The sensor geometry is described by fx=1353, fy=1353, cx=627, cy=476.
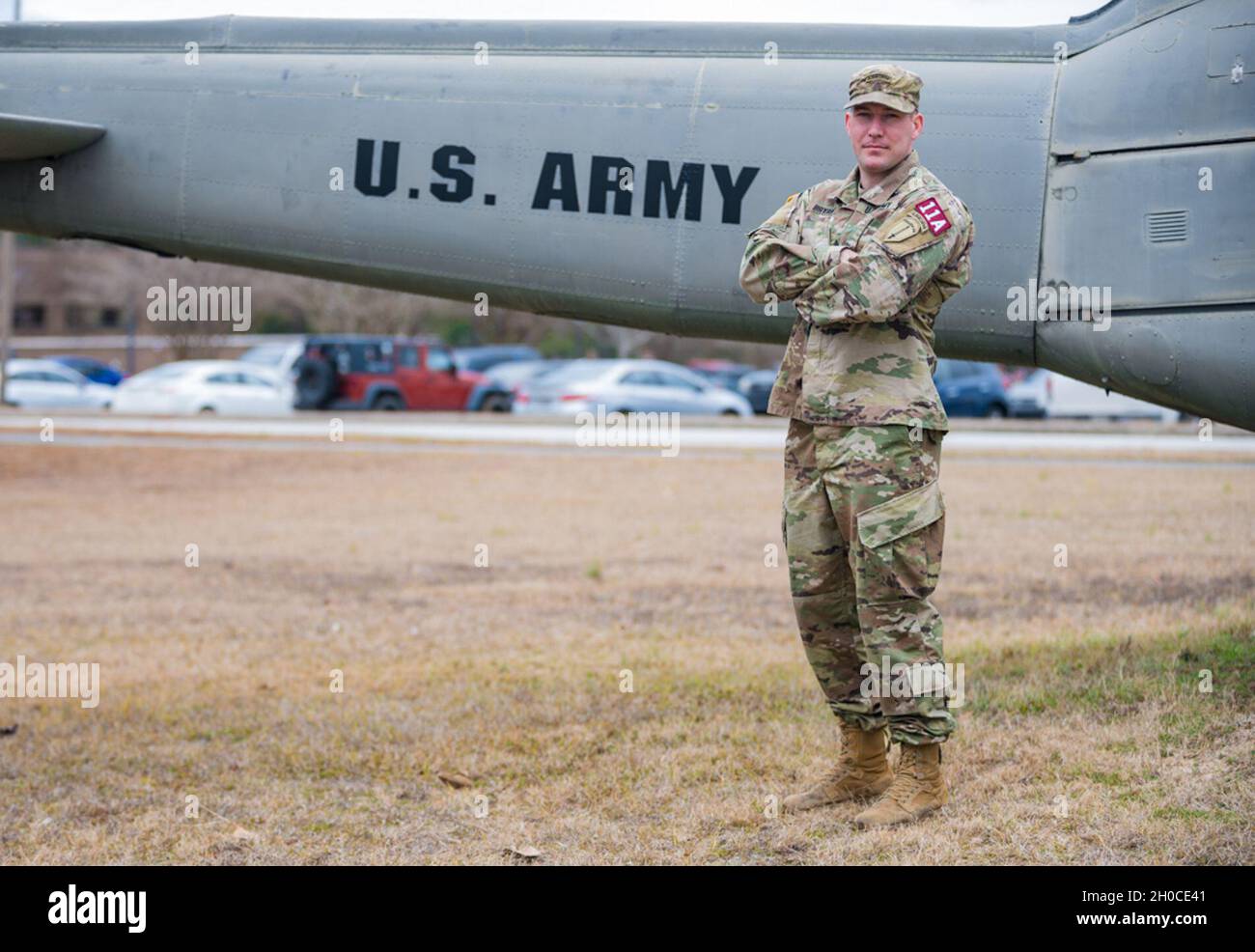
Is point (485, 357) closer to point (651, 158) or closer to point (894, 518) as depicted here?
point (651, 158)

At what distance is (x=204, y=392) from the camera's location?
3041 centimetres

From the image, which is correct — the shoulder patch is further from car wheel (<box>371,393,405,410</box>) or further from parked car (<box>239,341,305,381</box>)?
parked car (<box>239,341,305,381</box>)

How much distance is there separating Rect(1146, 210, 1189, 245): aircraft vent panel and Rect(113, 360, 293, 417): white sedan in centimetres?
2591

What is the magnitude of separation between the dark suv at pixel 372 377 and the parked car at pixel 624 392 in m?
1.92

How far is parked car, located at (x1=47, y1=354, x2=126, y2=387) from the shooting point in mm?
41969

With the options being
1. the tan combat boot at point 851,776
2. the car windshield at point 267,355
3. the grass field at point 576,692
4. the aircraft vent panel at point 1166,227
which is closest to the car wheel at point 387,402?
the car windshield at point 267,355

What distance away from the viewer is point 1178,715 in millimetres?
5504

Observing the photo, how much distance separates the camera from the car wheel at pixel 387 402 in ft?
99.1

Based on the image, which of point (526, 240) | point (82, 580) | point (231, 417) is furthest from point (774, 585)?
point (231, 417)

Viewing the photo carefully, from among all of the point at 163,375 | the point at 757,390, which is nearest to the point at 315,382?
the point at 163,375

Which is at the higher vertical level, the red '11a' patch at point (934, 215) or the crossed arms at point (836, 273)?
the red '11a' patch at point (934, 215)

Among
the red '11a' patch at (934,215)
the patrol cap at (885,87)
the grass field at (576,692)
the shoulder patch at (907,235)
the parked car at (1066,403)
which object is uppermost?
the patrol cap at (885,87)

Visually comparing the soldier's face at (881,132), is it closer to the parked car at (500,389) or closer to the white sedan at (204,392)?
the parked car at (500,389)

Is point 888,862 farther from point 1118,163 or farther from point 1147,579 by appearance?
point 1147,579
